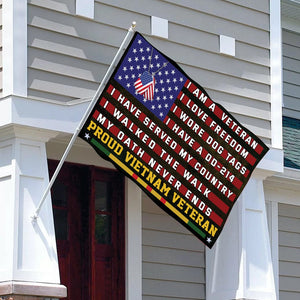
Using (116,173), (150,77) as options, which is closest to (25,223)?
(150,77)

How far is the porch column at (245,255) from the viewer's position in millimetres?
12539

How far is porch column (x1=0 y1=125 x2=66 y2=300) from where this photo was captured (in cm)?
1052

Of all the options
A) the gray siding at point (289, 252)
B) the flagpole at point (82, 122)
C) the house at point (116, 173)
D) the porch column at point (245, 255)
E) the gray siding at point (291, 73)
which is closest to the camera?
the flagpole at point (82, 122)

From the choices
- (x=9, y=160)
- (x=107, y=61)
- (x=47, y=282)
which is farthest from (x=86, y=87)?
(x=47, y=282)

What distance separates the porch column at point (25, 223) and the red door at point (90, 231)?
1.20 metres

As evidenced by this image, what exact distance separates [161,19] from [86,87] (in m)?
1.46

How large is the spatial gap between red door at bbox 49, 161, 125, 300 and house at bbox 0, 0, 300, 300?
14 millimetres

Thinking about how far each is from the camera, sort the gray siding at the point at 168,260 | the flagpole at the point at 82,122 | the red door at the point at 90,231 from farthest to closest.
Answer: the gray siding at the point at 168,260, the red door at the point at 90,231, the flagpole at the point at 82,122

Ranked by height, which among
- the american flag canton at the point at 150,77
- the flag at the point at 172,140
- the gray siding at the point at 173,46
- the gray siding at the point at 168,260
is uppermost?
the gray siding at the point at 173,46

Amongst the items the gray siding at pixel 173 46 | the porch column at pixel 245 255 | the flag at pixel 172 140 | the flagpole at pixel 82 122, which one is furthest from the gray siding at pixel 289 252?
the flagpole at pixel 82 122

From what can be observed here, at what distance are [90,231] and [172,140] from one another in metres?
1.72

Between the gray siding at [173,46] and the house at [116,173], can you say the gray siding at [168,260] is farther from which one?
the gray siding at [173,46]

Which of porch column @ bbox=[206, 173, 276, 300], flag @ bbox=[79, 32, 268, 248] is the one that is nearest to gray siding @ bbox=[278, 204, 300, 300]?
porch column @ bbox=[206, 173, 276, 300]

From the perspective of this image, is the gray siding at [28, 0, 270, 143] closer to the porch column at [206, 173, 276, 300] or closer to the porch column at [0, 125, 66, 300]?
the porch column at [0, 125, 66, 300]
